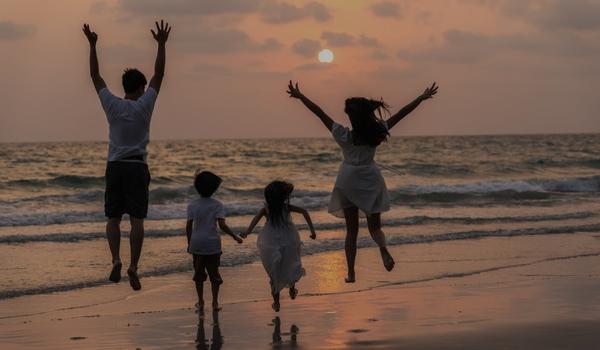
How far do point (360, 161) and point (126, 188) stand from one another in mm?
2679

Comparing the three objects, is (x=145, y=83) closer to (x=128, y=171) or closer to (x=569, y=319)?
(x=128, y=171)

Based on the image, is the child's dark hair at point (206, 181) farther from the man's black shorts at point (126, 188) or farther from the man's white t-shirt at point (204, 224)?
the man's black shorts at point (126, 188)

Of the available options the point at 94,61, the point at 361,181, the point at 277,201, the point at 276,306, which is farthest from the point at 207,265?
the point at 94,61

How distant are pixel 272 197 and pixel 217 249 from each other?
93 cm

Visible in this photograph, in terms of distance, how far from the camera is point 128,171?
8.91 meters

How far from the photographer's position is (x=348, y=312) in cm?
1070

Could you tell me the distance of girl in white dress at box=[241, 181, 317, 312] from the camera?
1089cm

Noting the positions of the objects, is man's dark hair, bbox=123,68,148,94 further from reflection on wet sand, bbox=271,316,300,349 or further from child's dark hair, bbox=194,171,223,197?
reflection on wet sand, bbox=271,316,300,349

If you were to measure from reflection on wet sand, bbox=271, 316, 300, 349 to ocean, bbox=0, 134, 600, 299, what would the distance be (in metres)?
2.10

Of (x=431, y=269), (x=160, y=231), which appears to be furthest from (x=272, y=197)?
(x=160, y=231)

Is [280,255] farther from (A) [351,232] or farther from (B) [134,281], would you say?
(B) [134,281]

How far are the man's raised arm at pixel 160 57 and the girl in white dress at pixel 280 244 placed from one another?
2334mm

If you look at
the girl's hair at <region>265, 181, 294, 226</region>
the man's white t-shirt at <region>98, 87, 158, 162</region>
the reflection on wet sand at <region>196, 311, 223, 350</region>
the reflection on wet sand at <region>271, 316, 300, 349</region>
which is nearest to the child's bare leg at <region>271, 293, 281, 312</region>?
the reflection on wet sand at <region>271, 316, 300, 349</region>

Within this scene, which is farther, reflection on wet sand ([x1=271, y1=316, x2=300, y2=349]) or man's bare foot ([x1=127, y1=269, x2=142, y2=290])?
reflection on wet sand ([x1=271, y1=316, x2=300, y2=349])
